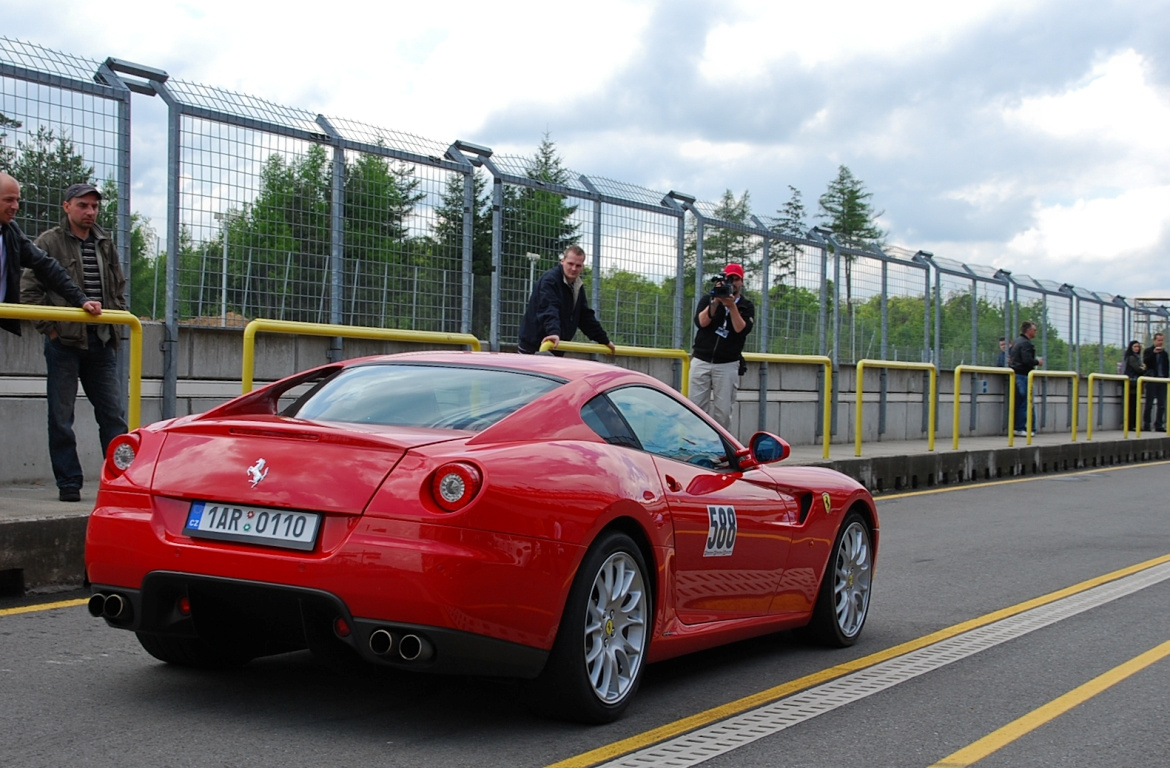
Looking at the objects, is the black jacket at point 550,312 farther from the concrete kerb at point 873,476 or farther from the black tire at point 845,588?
the black tire at point 845,588

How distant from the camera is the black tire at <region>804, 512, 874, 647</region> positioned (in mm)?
6578

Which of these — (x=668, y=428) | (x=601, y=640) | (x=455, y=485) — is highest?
(x=668, y=428)

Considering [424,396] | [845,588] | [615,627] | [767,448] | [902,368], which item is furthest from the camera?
[902,368]

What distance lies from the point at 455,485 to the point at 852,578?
3.02 meters

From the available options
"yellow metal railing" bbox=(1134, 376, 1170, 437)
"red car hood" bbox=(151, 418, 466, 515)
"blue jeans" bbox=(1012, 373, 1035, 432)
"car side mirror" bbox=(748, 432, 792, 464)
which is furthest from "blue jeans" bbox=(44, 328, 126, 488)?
"yellow metal railing" bbox=(1134, 376, 1170, 437)

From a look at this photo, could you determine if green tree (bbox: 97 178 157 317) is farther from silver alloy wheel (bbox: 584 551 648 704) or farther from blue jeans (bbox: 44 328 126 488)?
silver alloy wheel (bbox: 584 551 648 704)

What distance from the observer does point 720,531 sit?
18.5 ft

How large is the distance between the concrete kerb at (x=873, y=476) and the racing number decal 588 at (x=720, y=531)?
3.63 m

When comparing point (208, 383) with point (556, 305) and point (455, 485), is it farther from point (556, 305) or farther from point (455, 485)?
point (455, 485)

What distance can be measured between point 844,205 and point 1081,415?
78.3 meters

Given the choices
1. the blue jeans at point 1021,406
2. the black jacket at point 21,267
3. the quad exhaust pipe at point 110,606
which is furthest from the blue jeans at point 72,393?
the blue jeans at point 1021,406

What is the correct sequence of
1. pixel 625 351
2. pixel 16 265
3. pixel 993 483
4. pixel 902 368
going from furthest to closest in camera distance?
A: 1. pixel 902 368
2. pixel 993 483
3. pixel 625 351
4. pixel 16 265

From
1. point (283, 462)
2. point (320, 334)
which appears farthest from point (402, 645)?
point (320, 334)

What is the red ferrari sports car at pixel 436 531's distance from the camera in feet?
14.3
